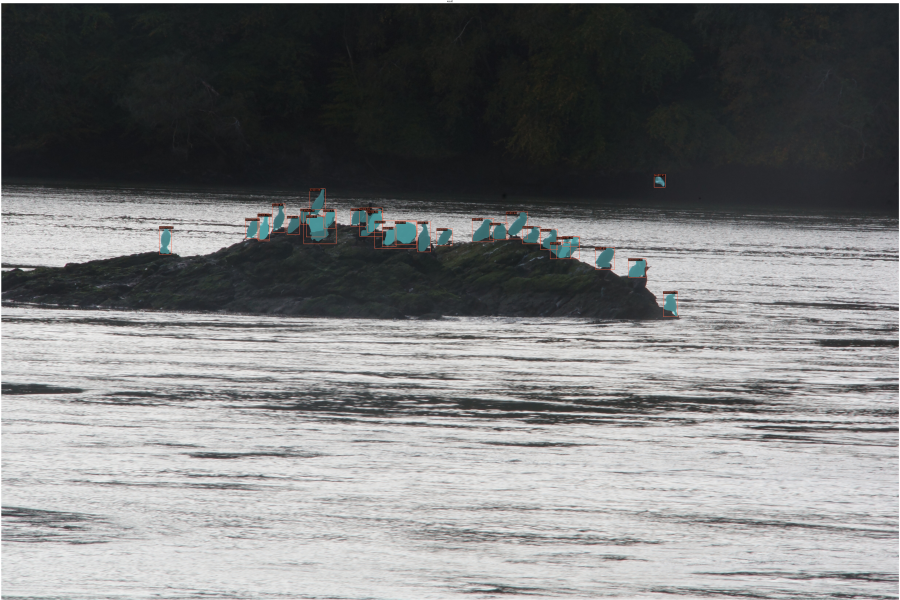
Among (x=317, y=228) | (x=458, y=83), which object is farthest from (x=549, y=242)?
(x=458, y=83)

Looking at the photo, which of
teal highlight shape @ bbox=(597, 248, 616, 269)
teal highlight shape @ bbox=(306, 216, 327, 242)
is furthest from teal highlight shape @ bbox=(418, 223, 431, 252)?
teal highlight shape @ bbox=(597, 248, 616, 269)

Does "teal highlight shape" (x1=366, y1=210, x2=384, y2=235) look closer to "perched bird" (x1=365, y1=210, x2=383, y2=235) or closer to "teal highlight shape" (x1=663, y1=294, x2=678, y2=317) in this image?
"perched bird" (x1=365, y1=210, x2=383, y2=235)

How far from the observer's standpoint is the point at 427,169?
4609 cm

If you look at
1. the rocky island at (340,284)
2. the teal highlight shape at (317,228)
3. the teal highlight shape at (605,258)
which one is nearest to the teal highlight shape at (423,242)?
the rocky island at (340,284)

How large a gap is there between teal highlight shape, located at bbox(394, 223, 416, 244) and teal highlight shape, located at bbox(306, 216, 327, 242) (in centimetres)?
101

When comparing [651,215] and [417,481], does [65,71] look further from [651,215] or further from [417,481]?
[417,481]

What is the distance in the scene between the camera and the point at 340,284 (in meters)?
13.3

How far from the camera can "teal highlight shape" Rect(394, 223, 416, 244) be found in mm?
15125

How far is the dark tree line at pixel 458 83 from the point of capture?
133 feet

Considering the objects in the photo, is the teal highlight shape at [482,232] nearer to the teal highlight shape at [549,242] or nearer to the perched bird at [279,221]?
the teal highlight shape at [549,242]

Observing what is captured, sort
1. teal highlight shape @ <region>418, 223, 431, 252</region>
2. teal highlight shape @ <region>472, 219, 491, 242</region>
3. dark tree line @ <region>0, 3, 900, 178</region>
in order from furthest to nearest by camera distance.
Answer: dark tree line @ <region>0, 3, 900, 178</region> < teal highlight shape @ <region>472, 219, 491, 242</region> < teal highlight shape @ <region>418, 223, 431, 252</region>

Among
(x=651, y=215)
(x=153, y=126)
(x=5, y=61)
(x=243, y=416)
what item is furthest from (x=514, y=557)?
(x=5, y=61)

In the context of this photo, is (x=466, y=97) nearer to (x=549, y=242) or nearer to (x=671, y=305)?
(x=549, y=242)

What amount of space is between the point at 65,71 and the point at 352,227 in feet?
109
